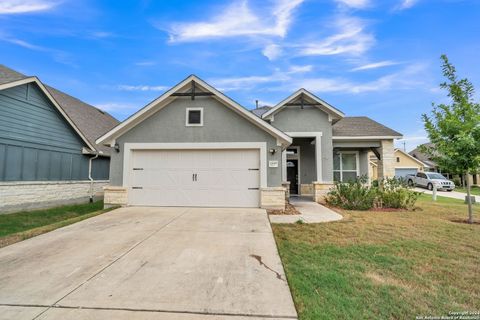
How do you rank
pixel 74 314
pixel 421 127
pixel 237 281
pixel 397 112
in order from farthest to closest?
pixel 397 112 → pixel 421 127 → pixel 237 281 → pixel 74 314

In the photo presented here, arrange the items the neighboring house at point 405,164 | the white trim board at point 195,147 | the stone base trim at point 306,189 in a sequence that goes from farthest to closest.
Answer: the neighboring house at point 405,164 → the stone base trim at point 306,189 → the white trim board at point 195,147

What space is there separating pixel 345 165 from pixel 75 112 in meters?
17.3

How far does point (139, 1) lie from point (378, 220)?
1328 cm

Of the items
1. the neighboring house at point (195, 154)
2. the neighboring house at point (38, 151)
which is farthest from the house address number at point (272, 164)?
the neighboring house at point (38, 151)

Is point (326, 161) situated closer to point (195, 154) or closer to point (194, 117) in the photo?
point (195, 154)

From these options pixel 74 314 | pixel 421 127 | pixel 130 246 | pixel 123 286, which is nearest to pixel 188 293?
pixel 123 286

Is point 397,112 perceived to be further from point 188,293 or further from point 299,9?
point 188,293

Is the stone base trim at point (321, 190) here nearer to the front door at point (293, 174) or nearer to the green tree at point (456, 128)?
the front door at point (293, 174)

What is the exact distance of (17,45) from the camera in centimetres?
1493

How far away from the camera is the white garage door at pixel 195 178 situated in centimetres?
938

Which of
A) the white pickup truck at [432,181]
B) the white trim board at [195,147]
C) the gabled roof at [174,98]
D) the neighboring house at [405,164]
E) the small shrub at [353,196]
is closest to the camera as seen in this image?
the gabled roof at [174,98]

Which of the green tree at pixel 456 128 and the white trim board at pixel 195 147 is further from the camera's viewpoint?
the white trim board at pixel 195 147

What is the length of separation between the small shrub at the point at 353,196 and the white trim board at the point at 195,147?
3.98 m

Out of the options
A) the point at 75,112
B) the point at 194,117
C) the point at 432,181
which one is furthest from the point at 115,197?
the point at 432,181
